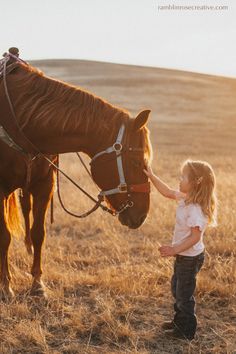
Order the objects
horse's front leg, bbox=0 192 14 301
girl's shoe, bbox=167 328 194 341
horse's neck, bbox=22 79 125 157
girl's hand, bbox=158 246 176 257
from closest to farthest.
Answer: girl's hand, bbox=158 246 176 257 < girl's shoe, bbox=167 328 194 341 < horse's neck, bbox=22 79 125 157 < horse's front leg, bbox=0 192 14 301

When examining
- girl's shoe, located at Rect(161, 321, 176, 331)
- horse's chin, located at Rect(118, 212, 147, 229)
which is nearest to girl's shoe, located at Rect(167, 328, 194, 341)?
girl's shoe, located at Rect(161, 321, 176, 331)

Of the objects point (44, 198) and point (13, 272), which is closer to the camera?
point (44, 198)

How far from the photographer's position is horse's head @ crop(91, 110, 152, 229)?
403 cm

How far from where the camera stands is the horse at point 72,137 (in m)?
4.05

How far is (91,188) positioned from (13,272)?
527 centimetres

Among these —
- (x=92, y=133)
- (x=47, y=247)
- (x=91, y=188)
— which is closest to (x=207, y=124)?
(x=91, y=188)

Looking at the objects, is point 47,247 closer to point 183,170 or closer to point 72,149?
point 72,149

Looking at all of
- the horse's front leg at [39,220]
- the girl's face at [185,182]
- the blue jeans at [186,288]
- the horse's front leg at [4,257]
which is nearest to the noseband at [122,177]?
the girl's face at [185,182]

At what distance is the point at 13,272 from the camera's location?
5.62 m

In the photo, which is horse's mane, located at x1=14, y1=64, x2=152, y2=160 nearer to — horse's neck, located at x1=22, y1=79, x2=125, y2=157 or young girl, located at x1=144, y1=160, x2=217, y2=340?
horse's neck, located at x1=22, y1=79, x2=125, y2=157

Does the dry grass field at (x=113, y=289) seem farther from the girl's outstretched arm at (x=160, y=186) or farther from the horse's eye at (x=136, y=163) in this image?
the horse's eye at (x=136, y=163)

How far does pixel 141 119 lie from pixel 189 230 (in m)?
0.95

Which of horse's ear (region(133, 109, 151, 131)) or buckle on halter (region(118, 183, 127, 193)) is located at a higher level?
horse's ear (region(133, 109, 151, 131))

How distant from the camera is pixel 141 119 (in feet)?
12.8
